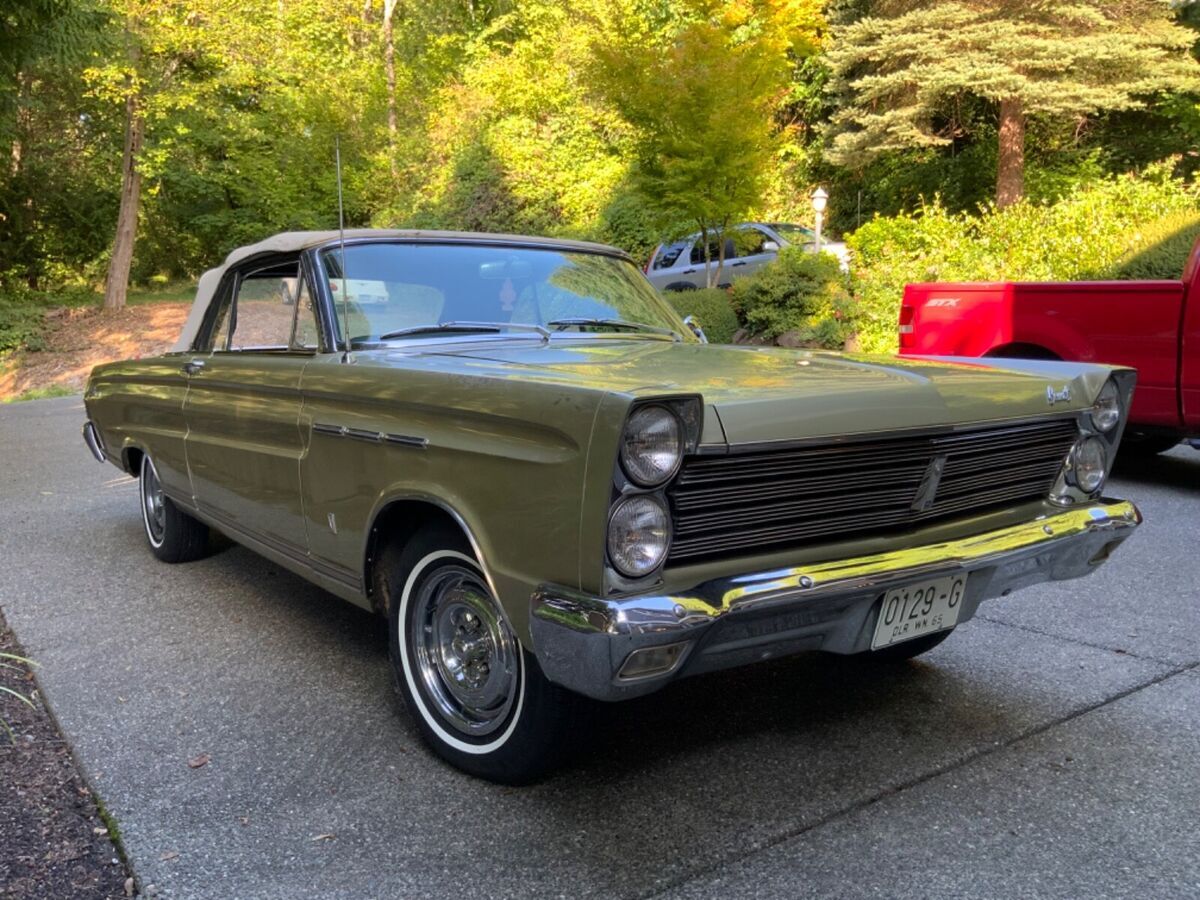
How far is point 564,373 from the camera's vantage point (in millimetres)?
2590

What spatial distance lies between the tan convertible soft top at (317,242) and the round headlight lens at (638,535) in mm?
1920

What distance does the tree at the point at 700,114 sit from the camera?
1362cm

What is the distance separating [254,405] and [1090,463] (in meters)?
3.07

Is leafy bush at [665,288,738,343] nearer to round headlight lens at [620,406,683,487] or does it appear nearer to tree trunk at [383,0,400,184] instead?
round headlight lens at [620,406,683,487]

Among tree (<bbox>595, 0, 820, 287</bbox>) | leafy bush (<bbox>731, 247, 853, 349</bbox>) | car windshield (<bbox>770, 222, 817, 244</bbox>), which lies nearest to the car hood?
leafy bush (<bbox>731, 247, 853, 349</bbox>)

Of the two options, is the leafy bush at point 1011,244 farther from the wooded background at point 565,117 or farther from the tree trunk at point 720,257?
the tree trunk at point 720,257

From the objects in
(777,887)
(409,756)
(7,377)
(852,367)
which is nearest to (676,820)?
(777,887)

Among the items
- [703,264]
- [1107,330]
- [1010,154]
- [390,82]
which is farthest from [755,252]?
[390,82]

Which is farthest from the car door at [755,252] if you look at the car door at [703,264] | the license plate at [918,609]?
the license plate at [918,609]

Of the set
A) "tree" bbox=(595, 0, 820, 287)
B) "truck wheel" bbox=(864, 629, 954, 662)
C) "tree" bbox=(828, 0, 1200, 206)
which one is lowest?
"truck wheel" bbox=(864, 629, 954, 662)

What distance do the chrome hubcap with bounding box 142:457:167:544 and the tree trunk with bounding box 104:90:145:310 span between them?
58.9 ft

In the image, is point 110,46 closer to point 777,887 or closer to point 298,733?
point 298,733

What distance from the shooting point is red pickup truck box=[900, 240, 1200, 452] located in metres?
6.51

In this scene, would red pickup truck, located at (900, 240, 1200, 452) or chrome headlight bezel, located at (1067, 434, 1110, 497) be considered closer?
chrome headlight bezel, located at (1067, 434, 1110, 497)
